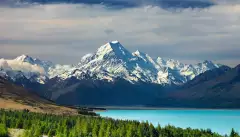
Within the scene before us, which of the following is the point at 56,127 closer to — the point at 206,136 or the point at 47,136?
the point at 47,136

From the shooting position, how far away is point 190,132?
7190 inches

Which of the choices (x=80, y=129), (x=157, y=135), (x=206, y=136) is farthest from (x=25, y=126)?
(x=206, y=136)

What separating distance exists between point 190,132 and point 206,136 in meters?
17.0

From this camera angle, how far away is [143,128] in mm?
188250

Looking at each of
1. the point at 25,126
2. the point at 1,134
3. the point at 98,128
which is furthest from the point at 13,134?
the point at 98,128

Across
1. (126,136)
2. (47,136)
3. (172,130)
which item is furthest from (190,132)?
(47,136)

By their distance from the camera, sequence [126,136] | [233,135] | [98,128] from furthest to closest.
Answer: [98,128]
[126,136]
[233,135]

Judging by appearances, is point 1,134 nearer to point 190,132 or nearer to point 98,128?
point 98,128

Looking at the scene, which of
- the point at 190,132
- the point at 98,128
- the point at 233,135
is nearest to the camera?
the point at 233,135

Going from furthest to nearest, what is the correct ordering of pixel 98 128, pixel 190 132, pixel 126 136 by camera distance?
1. pixel 98 128
2. pixel 190 132
3. pixel 126 136

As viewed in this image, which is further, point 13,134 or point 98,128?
point 98,128

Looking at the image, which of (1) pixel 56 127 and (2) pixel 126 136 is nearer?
(2) pixel 126 136

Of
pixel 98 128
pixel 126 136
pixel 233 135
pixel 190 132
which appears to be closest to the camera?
pixel 233 135

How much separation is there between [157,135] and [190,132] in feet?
40.2
